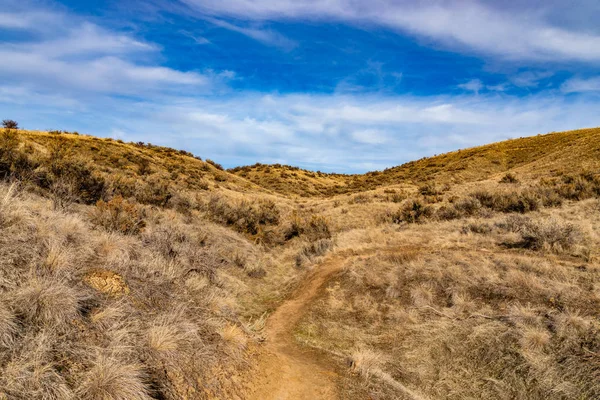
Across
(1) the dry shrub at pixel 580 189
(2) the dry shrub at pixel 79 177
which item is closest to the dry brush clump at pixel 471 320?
(1) the dry shrub at pixel 580 189

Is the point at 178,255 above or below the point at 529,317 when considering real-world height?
above

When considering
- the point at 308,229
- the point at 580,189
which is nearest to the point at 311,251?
the point at 308,229

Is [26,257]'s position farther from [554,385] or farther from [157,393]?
[554,385]

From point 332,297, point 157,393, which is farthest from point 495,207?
point 157,393

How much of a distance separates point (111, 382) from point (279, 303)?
821 cm

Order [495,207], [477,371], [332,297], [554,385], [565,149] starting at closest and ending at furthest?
[554,385], [477,371], [332,297], [495,207], [565,149]

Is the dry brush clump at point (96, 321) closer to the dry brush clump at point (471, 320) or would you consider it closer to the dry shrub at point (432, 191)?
the dry brush clump at point (471, 320)

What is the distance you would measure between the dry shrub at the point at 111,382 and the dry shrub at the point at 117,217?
6.11 metres

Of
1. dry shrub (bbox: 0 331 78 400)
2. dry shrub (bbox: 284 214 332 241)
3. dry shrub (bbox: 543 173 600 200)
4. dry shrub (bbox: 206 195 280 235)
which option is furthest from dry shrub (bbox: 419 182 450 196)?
dry shrub (bbox: 0 331 78 400)

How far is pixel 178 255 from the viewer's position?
9.71 m

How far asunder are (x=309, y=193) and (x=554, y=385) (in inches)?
1649

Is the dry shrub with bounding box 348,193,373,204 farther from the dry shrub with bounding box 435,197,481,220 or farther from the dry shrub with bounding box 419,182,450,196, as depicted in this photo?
the dry shrub with bounding box 435,197,481,220

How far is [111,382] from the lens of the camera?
366 cm

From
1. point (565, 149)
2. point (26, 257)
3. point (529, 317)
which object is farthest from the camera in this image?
point (565, 149)
